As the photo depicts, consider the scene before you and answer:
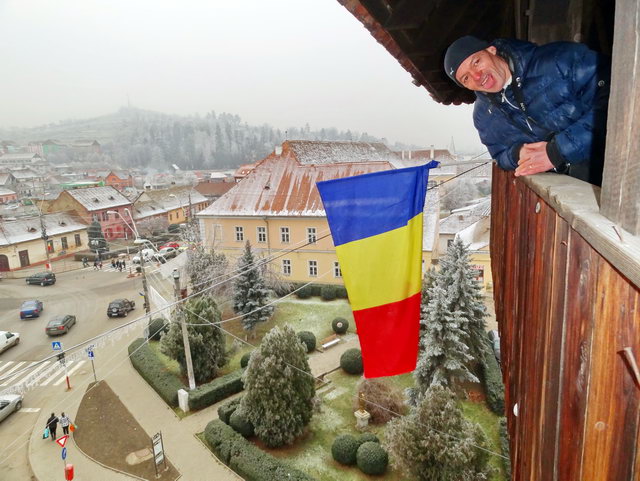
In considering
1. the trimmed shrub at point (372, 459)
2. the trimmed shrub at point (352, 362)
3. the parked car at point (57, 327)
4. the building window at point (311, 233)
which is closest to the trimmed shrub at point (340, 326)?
the trimmed shrub at point (352, 362)

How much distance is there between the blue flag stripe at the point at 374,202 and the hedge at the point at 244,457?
9.11 metres

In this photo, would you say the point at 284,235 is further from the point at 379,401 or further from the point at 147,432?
the point at 147,432

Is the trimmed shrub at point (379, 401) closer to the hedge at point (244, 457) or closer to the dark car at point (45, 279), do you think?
the hedge at point (244, 457)

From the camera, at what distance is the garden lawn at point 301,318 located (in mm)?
21219

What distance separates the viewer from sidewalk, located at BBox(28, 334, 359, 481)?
12.6 meters

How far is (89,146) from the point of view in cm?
15475

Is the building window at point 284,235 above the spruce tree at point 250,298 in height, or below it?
above

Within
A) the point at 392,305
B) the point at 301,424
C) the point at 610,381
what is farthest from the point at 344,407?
the point at 610,381

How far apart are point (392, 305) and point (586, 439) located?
3.49 meters

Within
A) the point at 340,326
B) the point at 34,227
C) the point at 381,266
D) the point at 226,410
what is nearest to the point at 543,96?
the point at 381,266

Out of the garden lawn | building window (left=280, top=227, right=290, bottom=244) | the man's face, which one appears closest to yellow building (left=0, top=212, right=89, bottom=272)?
building window (left=280, top=227, right=290, bottom=244)

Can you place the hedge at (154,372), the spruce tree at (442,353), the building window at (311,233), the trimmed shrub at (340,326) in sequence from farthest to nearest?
1. the building window at (311,233)
2. the trimmed shrub at (340,326)
3. the hedge at (154,372)
4. the spruce tree at (442,353)

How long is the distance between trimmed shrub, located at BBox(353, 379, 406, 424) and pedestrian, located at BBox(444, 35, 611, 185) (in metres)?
13.0

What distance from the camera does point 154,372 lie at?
17.5 m
